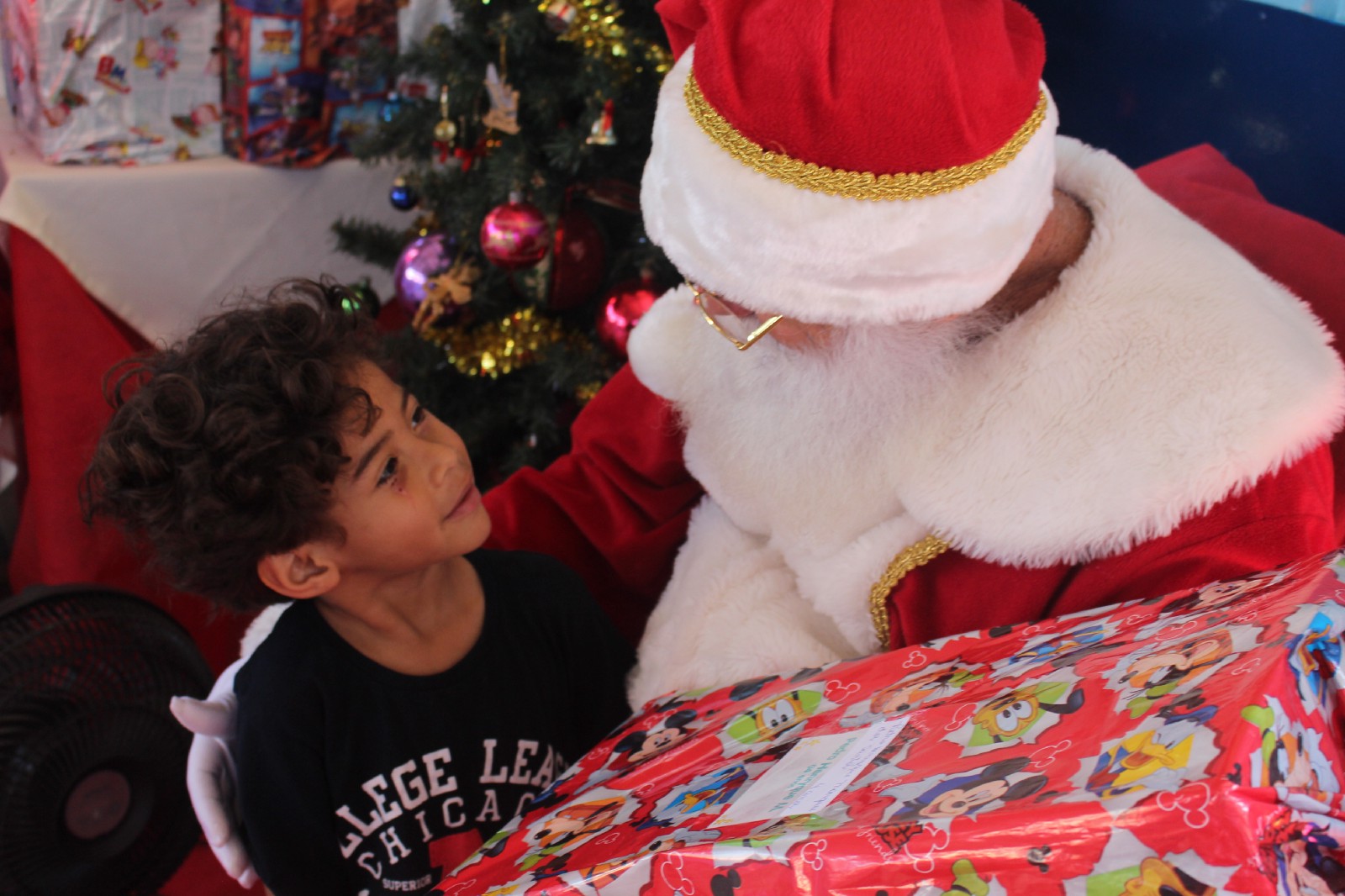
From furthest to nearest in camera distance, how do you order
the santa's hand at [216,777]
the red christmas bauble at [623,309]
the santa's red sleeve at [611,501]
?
the red christmas bauble at [623,309] < the santa's red sleeve at [611,501] < the santa's hand at [216,777]

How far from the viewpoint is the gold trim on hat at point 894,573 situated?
930 millimetres

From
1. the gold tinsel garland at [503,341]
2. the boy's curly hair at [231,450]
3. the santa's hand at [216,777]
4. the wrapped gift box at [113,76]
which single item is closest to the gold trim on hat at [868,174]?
the boy's curly hair at [231,450]

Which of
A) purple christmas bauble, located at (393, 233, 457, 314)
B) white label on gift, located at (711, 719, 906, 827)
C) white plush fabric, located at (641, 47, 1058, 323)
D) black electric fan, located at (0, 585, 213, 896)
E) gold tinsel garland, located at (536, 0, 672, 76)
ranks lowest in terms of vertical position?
black electric fan, located at (0, 585, 213, 896)

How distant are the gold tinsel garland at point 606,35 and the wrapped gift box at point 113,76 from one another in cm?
90

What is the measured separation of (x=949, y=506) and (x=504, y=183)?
1.03m

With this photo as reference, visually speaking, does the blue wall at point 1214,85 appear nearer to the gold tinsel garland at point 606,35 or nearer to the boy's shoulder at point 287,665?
the gold tinsel garland at point 606,35

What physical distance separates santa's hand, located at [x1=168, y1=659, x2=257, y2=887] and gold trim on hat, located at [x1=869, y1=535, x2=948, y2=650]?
647 millimetres

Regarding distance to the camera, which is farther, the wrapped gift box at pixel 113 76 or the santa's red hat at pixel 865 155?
the wrapped gift box at pixel 113 76

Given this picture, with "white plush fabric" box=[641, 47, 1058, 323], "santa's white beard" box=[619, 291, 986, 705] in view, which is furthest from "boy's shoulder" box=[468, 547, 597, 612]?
"white plush fabric" box=[641, 47, 1058, 323]

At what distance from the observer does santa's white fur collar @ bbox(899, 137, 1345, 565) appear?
78cm

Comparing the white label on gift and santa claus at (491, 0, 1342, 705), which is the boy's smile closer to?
santa claus at (491, 0, 1342, 705)

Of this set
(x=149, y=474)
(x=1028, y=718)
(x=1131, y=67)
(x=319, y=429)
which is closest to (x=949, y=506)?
(x=1028, y=718)

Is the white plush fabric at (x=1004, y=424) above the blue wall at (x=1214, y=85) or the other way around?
the other way around

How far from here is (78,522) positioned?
1883 mm
